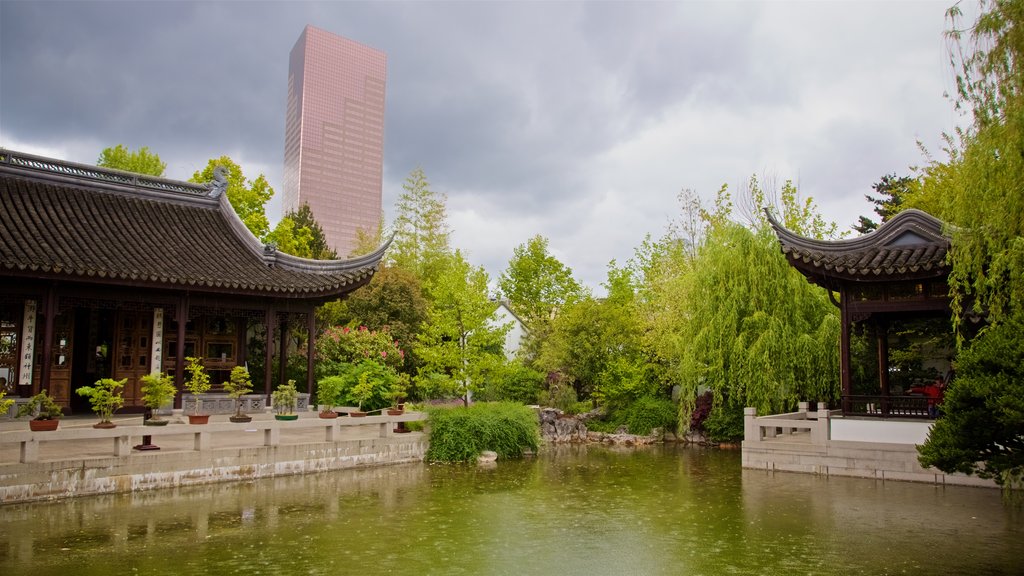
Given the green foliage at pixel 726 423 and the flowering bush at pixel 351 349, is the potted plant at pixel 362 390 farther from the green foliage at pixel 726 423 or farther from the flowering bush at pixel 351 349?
the green foliage at pixel 726 423

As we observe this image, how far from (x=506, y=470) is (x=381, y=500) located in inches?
149

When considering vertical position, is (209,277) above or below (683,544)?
above

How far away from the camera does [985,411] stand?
6785 mm

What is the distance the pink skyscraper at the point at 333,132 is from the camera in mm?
67875

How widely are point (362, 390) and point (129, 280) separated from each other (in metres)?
4.82

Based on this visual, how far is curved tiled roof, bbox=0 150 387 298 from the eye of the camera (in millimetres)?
12820

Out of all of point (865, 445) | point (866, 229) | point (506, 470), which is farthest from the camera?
point (866, 229)

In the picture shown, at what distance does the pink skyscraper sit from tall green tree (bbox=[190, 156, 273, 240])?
44.6 m

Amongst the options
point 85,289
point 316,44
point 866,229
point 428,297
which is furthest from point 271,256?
point 316,44

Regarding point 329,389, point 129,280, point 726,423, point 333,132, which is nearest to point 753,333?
point 726,423

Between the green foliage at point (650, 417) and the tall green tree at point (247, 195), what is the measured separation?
12439 millimetres

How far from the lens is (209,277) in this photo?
14.1 meters

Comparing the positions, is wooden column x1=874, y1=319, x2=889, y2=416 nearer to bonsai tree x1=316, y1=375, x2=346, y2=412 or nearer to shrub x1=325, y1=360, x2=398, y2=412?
shrub x1=325, y1=360, x2=398, y2=412

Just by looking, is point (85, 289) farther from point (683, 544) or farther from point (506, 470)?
point (683, 544)
